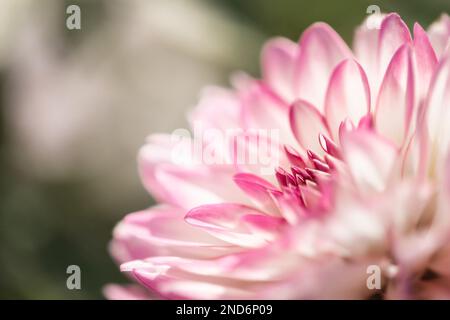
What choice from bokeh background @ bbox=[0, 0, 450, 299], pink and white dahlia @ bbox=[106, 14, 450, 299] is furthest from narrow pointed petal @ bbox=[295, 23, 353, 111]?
Answer: bokeh background @ bbox=[0, 0, 450, 299]

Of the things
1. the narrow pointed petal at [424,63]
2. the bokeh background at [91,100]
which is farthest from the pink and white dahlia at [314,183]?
the bokeh background at [91,100]

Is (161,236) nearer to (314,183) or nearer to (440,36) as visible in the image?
(314,183)

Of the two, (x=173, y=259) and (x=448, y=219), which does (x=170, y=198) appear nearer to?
(x=173, y=259)

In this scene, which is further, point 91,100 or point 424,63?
point 91,100

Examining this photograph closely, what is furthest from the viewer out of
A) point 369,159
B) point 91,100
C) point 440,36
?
point 91,100

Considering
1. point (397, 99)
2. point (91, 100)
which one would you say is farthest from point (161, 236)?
point (91, 100)

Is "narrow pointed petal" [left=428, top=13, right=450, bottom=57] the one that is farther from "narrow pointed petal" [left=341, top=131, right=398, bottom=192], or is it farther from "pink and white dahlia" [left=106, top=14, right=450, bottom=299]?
"narrow pointed petal" [left=341, top=131, right=398, bottom=192]
